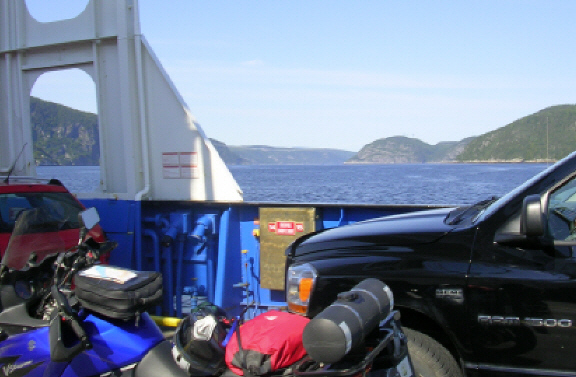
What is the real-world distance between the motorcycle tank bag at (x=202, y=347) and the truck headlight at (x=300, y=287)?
0.84 meters

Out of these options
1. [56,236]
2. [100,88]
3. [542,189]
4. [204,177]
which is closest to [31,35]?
[100,88]

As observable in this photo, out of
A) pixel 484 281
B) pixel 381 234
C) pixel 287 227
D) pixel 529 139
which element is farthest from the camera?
pixel 529 139

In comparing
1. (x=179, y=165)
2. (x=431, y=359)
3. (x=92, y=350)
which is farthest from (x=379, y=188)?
(x=92, y=350)

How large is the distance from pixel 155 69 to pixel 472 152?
8761cm

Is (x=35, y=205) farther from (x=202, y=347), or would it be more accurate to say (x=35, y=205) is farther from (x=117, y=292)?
(x=202, y=347)

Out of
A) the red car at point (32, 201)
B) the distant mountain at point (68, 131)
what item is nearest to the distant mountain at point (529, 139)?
the red car at point (32, 201)

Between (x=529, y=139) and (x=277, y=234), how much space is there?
5034 centimetres

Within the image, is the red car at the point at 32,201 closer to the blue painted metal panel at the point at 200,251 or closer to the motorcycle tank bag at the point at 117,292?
the blue painted metal panel at the point at 200,251

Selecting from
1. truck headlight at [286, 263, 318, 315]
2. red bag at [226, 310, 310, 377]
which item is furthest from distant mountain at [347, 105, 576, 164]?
red bag at [226, 310, 310, 377]

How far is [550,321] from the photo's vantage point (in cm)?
308

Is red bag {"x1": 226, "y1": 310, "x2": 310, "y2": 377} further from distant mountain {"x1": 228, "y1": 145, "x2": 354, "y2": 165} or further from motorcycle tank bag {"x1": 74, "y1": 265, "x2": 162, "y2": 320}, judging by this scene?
distant mountain {"x1": 228, "y1": 145, "x2": 354, "y2": 165}

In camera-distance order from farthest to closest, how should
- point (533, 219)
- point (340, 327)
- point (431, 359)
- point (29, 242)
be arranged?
point (29, 242)
point (431, 359)
point (533, 219)
point (340, 327)

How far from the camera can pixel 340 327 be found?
2.30m

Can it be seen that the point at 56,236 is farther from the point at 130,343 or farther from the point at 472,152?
the point at 472,152
